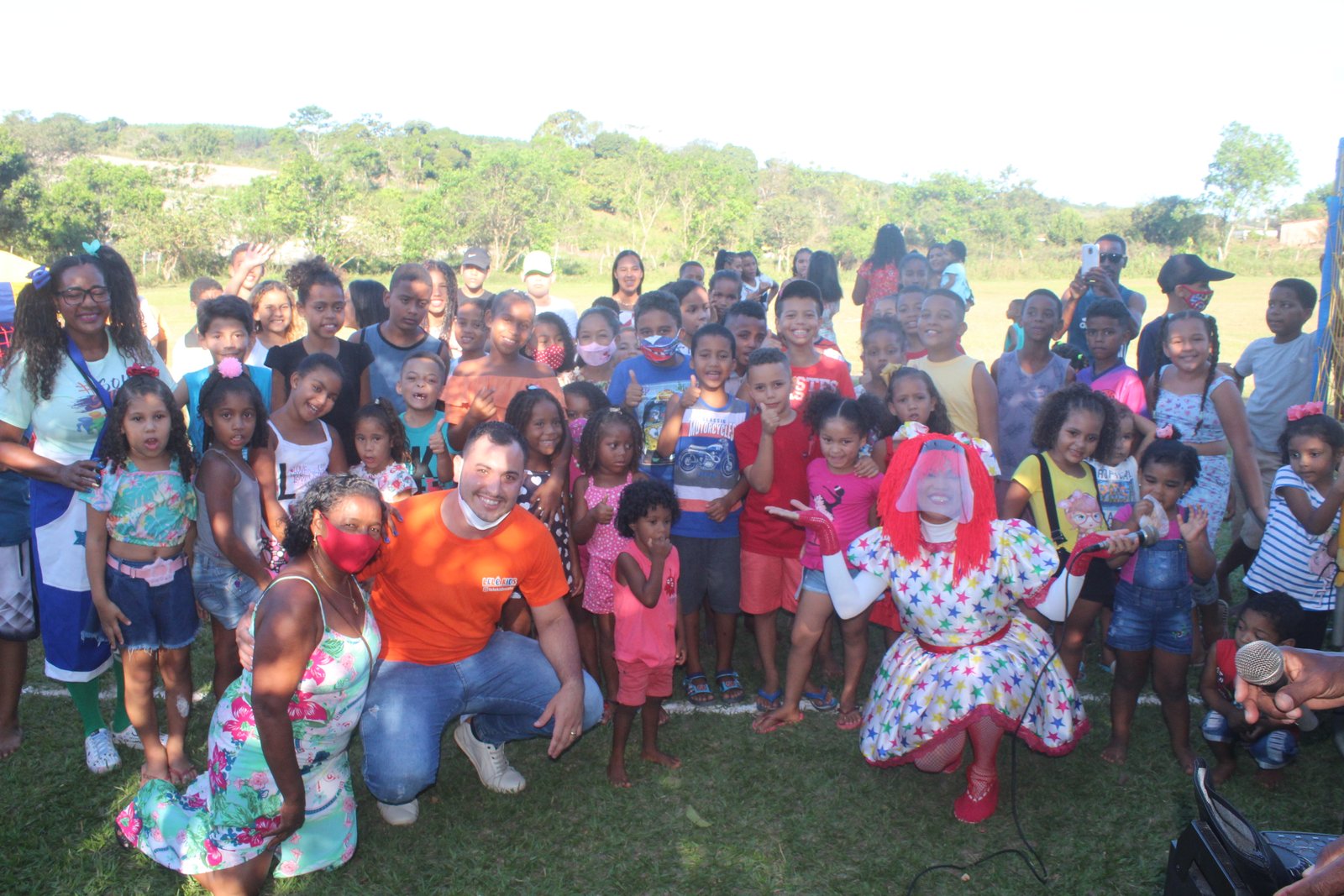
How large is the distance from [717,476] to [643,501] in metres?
0.66

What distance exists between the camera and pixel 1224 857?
2.24 metres

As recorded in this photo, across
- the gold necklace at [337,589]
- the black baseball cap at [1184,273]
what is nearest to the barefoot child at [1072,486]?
the black baseball cap at [1184,273]

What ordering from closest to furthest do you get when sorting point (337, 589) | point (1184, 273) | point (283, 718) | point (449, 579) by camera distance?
point (283, 718)
point (337, 589)
point (449, 579)
point (1184, 273)

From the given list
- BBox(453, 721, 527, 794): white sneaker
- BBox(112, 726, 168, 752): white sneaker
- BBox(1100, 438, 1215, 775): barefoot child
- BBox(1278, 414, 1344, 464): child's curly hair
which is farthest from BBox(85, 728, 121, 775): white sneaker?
BBox(1278, 414, 1344, 464): child's curly hair

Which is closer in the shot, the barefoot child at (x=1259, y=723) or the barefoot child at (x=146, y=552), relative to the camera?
the barefoot child at (x=146, y=552)

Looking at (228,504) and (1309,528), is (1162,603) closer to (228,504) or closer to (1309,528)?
(1309,528)

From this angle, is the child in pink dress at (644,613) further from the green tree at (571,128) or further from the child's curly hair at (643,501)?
the green tree at (571,128)

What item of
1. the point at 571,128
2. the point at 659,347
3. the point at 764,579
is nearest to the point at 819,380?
the point at 659,347

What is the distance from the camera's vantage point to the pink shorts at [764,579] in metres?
4.72

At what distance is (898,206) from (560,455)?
177 ft

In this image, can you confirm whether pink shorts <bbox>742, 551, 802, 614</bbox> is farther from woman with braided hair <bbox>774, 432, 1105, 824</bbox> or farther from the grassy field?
woman with braided hair <bbox>774, 432, 1105, 824</bbox>

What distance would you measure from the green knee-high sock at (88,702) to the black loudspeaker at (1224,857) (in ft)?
13.6

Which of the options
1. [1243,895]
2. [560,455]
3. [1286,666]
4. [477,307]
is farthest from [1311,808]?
[477,307]

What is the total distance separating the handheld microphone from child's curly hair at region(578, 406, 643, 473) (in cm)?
264
